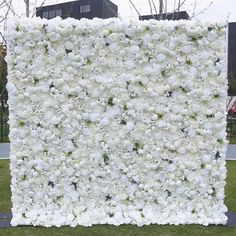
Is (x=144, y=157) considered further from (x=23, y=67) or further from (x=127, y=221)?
(x=23, y=67)

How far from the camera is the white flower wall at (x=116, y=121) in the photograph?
17.9ft

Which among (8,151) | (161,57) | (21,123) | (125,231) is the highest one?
(161,57)

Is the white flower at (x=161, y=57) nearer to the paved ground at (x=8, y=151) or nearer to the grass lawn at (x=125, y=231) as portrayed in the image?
the grass lawn at (x=125, y=231)

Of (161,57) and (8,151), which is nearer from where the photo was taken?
(161,57)

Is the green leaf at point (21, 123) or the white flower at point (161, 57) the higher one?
the white flower at point (161, 57)

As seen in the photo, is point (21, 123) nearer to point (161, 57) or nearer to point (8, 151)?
point (161, 57)

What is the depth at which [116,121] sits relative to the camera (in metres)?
5.59

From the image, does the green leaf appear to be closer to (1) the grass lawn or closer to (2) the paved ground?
(1) the grass lawn

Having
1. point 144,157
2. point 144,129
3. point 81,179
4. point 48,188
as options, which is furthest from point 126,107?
point 48,188

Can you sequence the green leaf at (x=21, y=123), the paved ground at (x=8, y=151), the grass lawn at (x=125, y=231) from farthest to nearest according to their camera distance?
the paved ground at (x=8, y=151) < the green leaf at (x=21, y=123) < the grass lawn at (x=125, y=231)

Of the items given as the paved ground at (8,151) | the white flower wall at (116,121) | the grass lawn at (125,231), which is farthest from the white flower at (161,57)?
the paved ground at (8,151)

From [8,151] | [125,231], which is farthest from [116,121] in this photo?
[8,151]

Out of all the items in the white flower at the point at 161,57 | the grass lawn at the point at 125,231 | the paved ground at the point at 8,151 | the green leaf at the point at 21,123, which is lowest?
the paved ground at the point at 8,151

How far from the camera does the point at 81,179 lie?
5.66 meters
